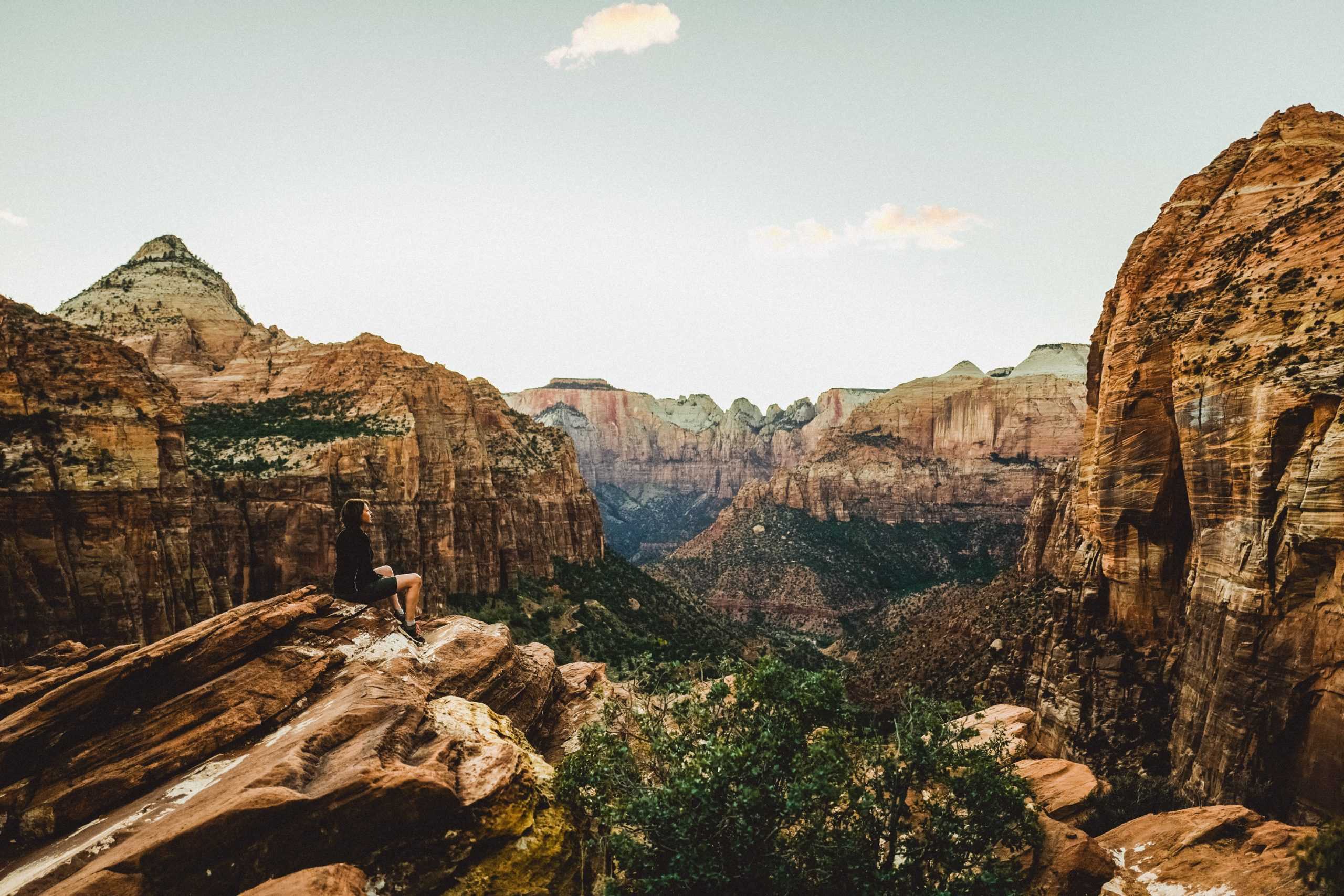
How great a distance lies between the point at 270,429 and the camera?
43312mm

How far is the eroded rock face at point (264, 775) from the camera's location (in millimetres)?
6656

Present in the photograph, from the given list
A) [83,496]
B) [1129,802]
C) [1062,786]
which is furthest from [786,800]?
[83,496]

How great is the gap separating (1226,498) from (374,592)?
24580 mm

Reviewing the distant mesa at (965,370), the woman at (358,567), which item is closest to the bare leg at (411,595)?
the woman at (358,567)

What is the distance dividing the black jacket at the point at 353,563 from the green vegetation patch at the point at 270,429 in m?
33.7

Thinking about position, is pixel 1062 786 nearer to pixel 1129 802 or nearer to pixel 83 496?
pixel 1129 802

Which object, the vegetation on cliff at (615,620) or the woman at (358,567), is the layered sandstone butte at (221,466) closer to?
the vegetation on cliff at (615,620)

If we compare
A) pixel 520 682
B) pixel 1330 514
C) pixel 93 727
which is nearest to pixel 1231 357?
pixel 1330 514

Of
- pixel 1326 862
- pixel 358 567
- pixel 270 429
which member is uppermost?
pixel 270 429

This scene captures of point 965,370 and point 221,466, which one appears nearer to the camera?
point 221,466

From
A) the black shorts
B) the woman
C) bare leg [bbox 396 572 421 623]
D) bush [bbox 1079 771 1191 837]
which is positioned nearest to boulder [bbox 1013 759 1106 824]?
bush [bbox 1079 771 1191 837]

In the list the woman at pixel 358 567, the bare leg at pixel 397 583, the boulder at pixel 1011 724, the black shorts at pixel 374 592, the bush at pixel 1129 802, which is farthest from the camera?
the boulder at pixel 1011 724

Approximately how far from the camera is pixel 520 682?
640 inches

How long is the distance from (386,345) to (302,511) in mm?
19540
